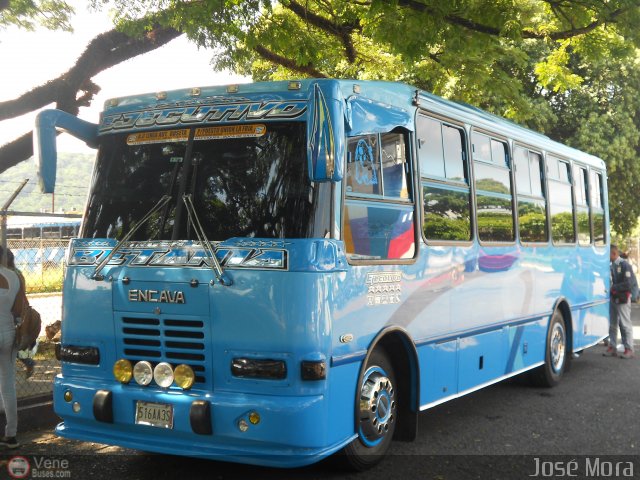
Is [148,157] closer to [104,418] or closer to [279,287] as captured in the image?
[279,287]

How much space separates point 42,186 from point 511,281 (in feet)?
17.3

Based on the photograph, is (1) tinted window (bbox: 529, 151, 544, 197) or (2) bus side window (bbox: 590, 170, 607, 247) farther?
(2) bus side window (bbox: 590, 170, 607, 247)

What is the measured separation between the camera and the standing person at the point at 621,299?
12477 mm

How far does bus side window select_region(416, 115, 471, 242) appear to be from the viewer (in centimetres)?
661

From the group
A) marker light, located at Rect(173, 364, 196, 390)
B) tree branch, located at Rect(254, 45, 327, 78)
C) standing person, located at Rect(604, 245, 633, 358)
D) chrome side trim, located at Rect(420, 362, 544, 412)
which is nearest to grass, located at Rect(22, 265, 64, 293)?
tree branch, located at Rect(254, 45, 327, 78)

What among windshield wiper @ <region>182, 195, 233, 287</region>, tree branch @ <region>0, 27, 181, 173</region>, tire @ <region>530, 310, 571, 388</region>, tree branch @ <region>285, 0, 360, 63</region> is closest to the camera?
windshield wiper @ <region>182, 195, 233, 287</region>

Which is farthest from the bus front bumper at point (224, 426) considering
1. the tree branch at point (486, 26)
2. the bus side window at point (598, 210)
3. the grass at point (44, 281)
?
the grass at point (44, 281)

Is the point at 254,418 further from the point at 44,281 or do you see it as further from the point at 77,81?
the point at 44,281

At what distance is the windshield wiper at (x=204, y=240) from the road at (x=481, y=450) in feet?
5.48

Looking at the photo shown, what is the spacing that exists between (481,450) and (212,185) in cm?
336

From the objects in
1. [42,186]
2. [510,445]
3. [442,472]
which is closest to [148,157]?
[42,186]

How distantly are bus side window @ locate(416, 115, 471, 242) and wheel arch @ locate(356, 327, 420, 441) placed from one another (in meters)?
1.00

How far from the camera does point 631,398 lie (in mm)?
8867

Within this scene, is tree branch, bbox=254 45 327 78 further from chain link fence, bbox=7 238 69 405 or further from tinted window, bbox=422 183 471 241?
tinted window, bbox=422 183 471 241
